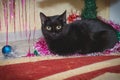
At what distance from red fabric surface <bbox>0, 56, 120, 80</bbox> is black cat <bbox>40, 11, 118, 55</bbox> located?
0.09m

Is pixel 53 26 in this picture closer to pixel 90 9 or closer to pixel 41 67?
pixel 41 67

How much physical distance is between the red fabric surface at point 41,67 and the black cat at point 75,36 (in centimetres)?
9

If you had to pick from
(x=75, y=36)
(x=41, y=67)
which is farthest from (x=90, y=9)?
(x=41, y=67)

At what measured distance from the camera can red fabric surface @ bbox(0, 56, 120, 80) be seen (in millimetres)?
1638

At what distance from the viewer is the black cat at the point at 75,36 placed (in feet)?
6.16

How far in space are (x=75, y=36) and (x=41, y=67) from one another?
0.35 meters

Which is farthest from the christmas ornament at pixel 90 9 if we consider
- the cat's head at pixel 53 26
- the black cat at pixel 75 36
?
the cat's head at pixel 53 26

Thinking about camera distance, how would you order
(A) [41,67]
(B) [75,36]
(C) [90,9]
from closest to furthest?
1. (A) [41,67]
2. (B) [75,36]
3. (C) [90,9]

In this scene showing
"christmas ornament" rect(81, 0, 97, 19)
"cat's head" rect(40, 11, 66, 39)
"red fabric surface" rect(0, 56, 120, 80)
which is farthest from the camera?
"christmas ornament" rect(81, 0, 97, 19)

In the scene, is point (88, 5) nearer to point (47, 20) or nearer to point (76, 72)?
point (47, 20)

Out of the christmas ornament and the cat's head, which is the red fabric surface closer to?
the cat's head

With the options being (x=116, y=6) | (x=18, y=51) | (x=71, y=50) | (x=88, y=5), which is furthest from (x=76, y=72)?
(x=116, y=6)

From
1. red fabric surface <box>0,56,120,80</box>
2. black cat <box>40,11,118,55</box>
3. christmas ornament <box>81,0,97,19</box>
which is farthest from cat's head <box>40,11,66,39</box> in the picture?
christmas ornament <box>81,0,97,19</box>

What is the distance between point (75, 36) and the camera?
1.91 meters
